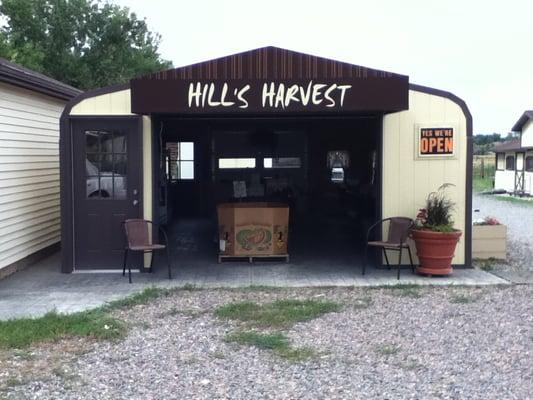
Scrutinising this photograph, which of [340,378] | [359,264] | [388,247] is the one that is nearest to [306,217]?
[359,264]

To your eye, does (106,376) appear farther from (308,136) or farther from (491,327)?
(308,136)

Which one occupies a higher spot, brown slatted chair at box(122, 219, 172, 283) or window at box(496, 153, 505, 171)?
window at box(496, 153, 505, 171)

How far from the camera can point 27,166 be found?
32.2 ft

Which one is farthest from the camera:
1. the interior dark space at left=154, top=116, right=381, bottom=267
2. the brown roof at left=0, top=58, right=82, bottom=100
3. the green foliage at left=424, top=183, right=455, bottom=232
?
the interior dark space at left=154, top=116, right=381, bottom=267

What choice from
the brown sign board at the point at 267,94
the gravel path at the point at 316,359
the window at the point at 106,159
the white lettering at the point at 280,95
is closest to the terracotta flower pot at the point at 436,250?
→ the gravel path at the point at 316,359

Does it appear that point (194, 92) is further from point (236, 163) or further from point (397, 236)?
point (236, 163)

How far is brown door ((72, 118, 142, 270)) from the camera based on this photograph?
8961 millimetres

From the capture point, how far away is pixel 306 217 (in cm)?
1605

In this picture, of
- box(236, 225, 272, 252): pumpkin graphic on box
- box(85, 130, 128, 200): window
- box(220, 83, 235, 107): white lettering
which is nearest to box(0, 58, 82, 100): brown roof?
box(85, 130, 128, 200): window

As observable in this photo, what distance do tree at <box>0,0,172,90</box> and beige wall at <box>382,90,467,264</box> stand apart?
21.0 m

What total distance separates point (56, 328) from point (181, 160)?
10.2 m

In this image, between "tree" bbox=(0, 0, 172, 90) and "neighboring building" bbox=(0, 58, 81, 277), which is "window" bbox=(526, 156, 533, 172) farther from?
"neighboring building" bbox=(0, 58, 81, 277)

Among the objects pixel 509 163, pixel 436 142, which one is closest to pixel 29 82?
pixel 436 142

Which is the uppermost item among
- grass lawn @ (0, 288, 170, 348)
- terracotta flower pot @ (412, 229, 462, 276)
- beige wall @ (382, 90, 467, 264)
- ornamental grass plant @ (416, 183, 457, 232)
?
beige wall @ (382, 90, 467, 264)
